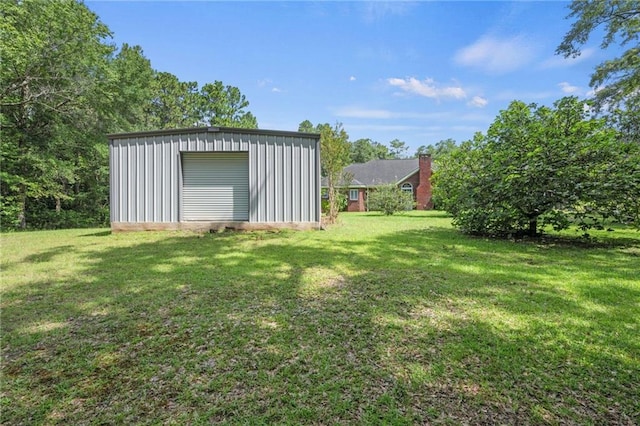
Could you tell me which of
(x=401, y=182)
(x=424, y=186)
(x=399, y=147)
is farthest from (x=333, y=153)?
(x=399, y=147)

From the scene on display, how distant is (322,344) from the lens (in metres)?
2.51

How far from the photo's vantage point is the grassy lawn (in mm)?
1806

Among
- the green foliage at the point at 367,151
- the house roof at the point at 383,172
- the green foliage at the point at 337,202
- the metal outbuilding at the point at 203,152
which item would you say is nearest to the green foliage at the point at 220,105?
the house roof at the point at 383,172

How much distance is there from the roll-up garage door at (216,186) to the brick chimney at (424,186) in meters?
20.3

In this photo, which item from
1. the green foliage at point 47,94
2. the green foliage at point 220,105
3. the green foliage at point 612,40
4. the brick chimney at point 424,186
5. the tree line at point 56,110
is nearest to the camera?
the green foliage at point 612,40

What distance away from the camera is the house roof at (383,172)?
28.0 meters

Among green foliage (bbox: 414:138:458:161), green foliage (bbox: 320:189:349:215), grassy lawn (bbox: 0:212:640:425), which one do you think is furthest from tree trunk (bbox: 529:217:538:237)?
green foliage (bbox: 414:138:458:161)

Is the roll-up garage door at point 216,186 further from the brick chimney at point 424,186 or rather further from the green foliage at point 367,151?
the green foliage at point 367,151

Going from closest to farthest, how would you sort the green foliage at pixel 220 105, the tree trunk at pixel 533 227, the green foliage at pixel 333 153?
1. the tree trunk at pixel 533 227
2. the green foliage at pixel 333 153
3. the green foliage at pixel 220 105

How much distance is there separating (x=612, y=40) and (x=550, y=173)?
10203 millimetres

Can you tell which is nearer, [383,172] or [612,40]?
[612,40]

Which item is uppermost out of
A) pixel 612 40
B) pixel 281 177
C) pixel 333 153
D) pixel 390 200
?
pixel 612 40

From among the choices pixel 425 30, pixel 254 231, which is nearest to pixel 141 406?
pixel 254 231

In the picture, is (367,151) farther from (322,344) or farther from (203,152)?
(322,344)
